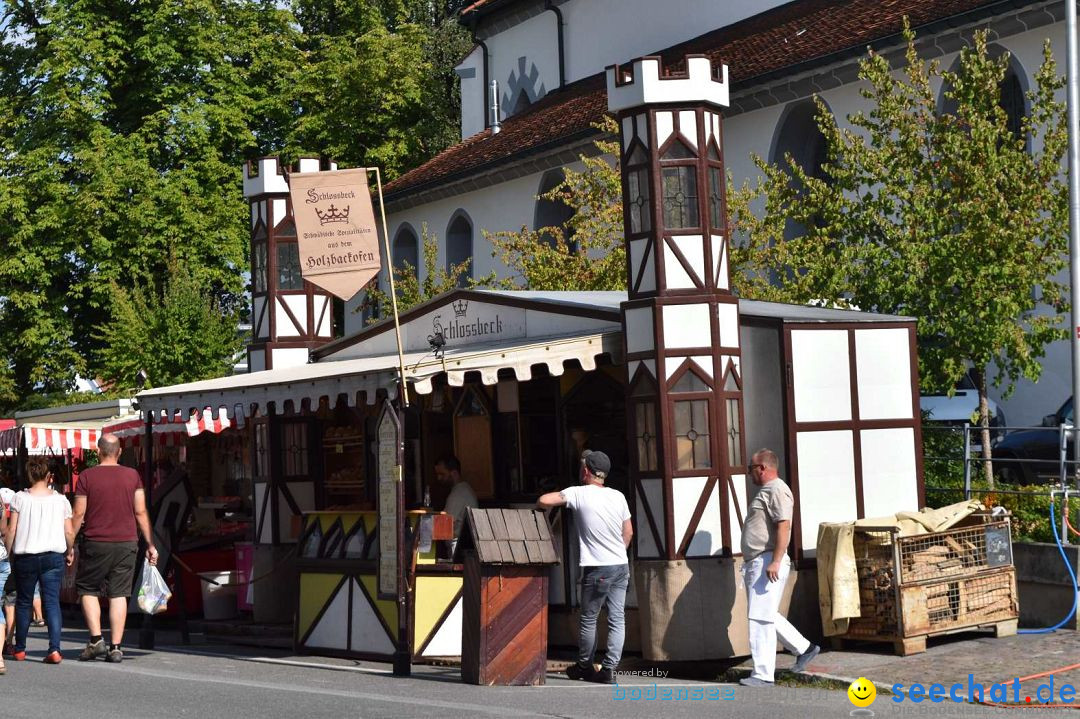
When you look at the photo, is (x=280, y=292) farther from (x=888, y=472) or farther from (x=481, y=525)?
(x=888, y=472)

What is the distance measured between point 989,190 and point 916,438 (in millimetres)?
4414

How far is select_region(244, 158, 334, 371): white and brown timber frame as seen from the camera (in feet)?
62.4

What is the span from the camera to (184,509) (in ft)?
54.3

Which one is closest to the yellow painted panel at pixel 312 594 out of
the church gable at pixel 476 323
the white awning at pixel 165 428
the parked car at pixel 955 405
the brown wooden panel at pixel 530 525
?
the church gable at pixel 476 323

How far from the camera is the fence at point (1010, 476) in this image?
48.4ft

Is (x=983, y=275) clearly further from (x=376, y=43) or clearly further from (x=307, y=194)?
(x=376, y=43)

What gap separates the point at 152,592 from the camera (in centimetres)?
1383

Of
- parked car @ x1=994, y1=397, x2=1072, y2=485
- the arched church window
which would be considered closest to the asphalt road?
parked car @ x1=994, y1=397, x2=1072, y2=485

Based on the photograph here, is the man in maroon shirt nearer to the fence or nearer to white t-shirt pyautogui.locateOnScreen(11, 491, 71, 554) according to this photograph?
white t-shirt pyautogui.locateOnScreen(11, 491, 71, 554)

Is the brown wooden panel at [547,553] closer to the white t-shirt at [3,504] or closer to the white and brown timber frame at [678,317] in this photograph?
the white and brown timber frame at [678,317]

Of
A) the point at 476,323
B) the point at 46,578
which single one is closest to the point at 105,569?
the point at 46,578

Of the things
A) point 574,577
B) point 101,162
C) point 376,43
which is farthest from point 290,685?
point 376,43

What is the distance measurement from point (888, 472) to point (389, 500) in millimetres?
4484

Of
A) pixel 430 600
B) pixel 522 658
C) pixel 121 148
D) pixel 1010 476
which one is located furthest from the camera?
pixel 121 148
